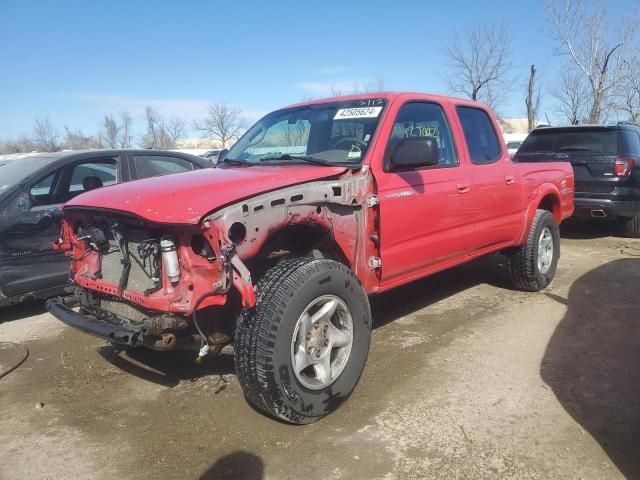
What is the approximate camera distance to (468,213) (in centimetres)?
437

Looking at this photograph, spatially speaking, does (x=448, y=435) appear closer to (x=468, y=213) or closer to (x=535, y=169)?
(x=468, y=213)

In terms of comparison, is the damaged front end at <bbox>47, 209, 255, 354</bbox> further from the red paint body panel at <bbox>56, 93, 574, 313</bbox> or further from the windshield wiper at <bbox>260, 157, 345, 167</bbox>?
the windshield wiper at <bbox>260, 157, 345, 167</bbox>

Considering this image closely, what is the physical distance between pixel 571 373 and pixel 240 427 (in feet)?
7.45

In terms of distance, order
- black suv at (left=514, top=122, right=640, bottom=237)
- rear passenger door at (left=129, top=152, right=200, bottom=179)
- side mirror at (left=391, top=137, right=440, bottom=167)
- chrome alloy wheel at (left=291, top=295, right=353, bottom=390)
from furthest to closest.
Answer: black suv at (left=514, top=122, right=640, bottom=237) < rear passenger door at (left=129, top=152, right=200, bottom=179) < side mirror at (left=391, top=137, right=440, bottom=167) < chrome alloy wheel at (left=291, top=295, right=353, bottom=390)

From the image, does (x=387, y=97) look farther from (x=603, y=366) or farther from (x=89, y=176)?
(x=89, y=176)

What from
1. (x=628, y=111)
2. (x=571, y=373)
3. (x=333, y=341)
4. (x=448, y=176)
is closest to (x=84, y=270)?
(x=333, y=341)

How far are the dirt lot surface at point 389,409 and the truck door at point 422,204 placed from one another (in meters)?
0.73

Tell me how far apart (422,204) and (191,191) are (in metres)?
1.76

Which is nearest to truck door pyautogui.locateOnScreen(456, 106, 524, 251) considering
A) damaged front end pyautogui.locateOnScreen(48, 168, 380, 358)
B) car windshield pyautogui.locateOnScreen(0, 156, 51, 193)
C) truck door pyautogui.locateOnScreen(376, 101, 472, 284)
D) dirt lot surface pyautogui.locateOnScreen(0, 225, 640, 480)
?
truck door pyautogui.locateOnScreen(376, 101, 472, 284)

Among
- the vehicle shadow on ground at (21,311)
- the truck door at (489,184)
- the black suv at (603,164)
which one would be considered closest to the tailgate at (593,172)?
the black suv at (603,164)

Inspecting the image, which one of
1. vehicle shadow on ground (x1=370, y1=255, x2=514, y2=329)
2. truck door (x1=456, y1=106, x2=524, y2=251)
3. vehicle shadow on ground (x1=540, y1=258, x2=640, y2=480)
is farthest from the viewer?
vehicle shadow on ground (x1=370, y1=255, x2=514, y2=329)

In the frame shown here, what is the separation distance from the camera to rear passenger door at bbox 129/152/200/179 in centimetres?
612

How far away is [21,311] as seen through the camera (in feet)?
18.5

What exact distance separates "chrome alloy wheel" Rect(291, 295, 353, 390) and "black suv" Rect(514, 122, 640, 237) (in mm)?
6237
